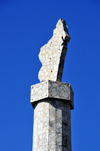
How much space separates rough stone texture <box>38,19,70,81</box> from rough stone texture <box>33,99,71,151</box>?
1.24 metres

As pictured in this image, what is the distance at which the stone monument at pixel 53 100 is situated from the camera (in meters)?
13.8

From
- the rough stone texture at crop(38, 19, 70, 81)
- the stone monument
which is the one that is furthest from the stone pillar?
the rough stone texture at crop(38, 19, 70, 81)

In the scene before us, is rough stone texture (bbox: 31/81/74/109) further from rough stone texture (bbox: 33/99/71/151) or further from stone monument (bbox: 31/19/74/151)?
rough stone texture (bbox: 33/99/71/151)

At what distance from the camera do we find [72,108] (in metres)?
15.4

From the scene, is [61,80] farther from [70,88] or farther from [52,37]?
[52,37]

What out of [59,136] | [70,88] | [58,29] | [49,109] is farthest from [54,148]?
[58,29]

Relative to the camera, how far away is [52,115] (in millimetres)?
14172

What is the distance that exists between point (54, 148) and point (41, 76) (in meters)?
3.33

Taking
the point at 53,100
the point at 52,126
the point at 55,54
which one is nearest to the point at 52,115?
the point at 52,126

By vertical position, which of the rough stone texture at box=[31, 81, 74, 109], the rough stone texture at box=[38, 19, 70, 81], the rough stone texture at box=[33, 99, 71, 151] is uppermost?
the rough stone texture at box=[38, 19, 70, 81]

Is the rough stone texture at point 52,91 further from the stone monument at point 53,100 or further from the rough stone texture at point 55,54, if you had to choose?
the rough stone texture at point 55,54

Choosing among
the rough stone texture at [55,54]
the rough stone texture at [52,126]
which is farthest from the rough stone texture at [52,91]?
the rough stone texture at [55,54]

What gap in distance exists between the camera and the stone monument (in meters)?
13.8

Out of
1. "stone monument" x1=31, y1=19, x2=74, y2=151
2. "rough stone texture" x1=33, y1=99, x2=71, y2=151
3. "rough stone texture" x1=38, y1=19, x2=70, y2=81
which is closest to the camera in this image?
"rough stone texture" x1=33, y1=99, x2=71, y2=151
